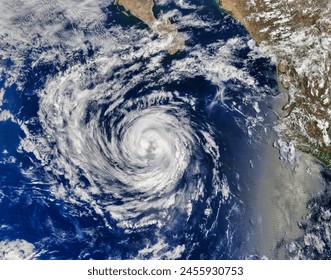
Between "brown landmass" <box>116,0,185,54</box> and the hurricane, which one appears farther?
"brown landmass" <box>116,0,185,54</box>

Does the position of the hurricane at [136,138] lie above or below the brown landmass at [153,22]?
below

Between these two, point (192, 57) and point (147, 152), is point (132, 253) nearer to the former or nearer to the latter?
point (147, 152)

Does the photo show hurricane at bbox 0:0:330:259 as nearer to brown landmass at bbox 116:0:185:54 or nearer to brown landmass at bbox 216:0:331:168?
brown landmass at bbox 116:0:185:54

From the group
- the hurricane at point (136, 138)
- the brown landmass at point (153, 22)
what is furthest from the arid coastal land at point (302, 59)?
the hurricane at point (136, 138)

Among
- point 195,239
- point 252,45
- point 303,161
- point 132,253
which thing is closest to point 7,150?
point 132,253

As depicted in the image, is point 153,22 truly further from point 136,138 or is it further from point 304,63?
point 304,63

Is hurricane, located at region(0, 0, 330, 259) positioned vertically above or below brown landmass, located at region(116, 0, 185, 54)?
below

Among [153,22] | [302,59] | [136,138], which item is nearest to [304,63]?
[302,59]

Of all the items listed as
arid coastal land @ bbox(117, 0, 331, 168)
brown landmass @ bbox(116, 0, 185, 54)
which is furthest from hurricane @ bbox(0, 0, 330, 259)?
arid coastal land @ bbox(117, 0, 331, 168)

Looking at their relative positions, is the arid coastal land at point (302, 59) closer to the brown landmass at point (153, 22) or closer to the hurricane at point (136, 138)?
the brown landmass at point (153, 22)
